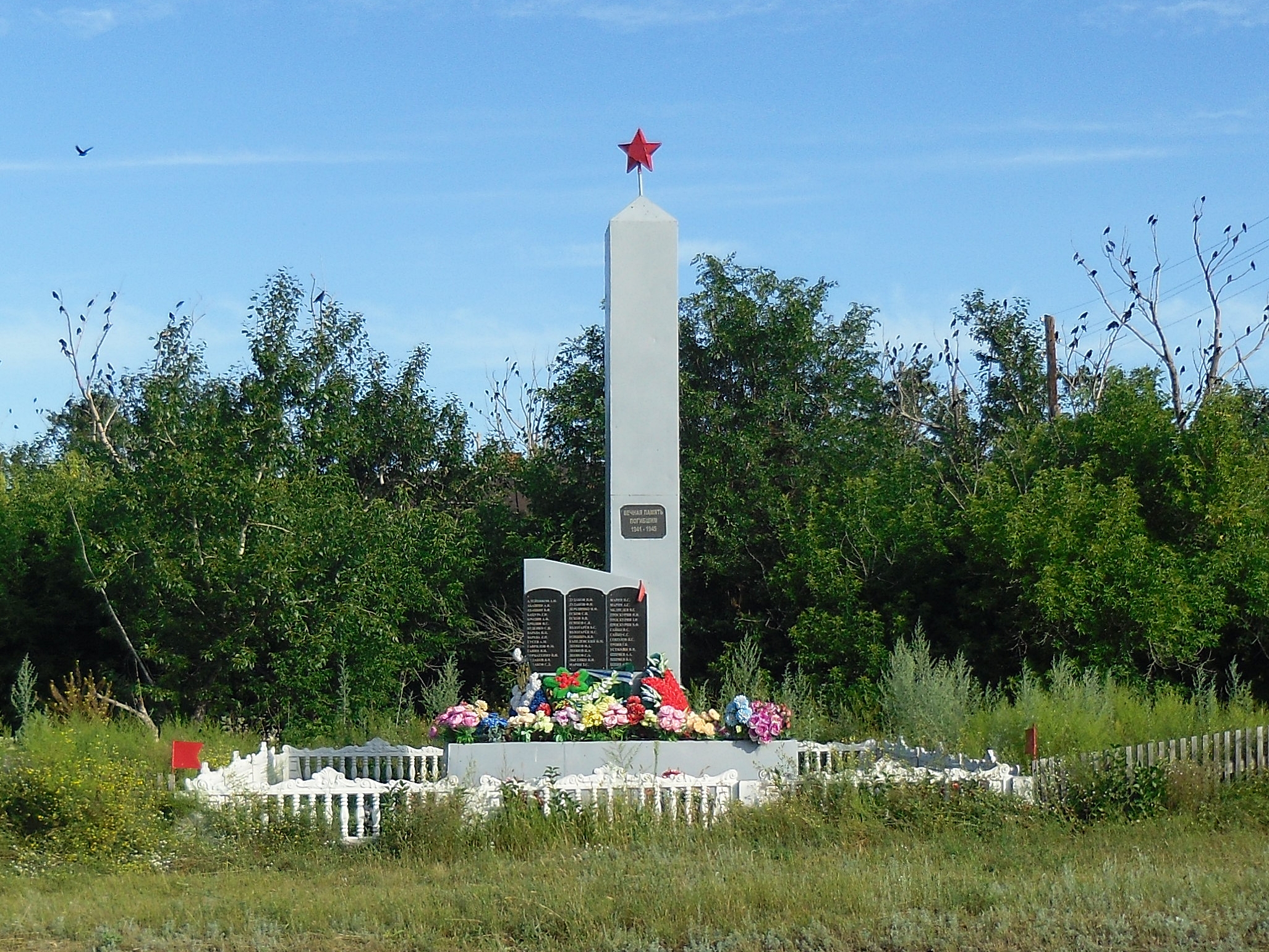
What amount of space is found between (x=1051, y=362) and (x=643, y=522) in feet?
36.9

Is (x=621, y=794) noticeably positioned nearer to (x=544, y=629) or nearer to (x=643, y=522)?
(x=544, y=629)

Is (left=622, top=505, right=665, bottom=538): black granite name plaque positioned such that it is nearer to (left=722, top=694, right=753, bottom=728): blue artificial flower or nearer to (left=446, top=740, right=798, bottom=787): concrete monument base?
(left=722, top=694, right=753, bottom=728): blue artificial flower

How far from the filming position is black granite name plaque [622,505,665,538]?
12.8 metres

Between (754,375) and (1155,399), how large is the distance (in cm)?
525

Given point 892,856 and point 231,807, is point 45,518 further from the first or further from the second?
point 892,856

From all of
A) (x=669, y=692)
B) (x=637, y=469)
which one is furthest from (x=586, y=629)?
(x=637, y=469)

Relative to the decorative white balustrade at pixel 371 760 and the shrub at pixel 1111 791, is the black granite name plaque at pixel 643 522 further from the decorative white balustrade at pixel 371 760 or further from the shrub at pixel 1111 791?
the shrub at pixel 1111 791

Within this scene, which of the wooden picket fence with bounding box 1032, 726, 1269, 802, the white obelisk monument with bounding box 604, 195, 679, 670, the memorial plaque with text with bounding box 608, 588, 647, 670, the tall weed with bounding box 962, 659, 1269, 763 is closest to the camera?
the wooden picket fence with bounding box 1032, 726, 1269, 802

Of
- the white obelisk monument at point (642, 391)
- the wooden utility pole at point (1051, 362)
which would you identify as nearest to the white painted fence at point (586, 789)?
the white obelisk monument at point (642, 391)

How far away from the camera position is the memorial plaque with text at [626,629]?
12250 mm

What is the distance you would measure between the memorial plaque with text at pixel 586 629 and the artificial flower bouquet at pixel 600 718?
1.21 m

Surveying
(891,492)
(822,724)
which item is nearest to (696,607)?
(891,492)

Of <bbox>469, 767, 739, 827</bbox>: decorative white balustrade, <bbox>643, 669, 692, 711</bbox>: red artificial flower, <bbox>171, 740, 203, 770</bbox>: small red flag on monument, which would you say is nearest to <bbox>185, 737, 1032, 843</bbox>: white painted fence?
<bbox>469, 767, 739, 827</bbox>: decorative white balustrade

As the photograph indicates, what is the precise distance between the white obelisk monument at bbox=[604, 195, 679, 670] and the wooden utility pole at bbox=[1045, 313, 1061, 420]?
32.7 ft
